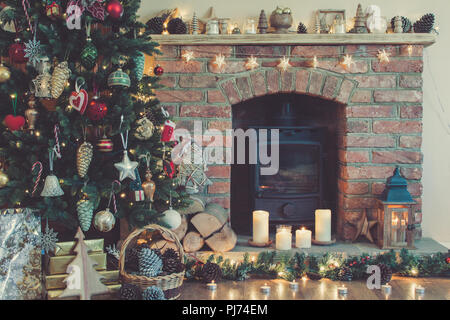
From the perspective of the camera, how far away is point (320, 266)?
2463mm

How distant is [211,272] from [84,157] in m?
0.86

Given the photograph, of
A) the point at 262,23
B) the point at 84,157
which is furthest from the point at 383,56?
the point at 84,157

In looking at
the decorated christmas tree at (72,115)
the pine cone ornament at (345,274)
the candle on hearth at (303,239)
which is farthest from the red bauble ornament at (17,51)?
the pine cone ornament at (345,274)

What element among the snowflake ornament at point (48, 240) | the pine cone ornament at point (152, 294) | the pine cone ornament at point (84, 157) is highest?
the pine cone ornament at point (84, 157)

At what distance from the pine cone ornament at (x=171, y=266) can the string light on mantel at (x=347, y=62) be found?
151 cm

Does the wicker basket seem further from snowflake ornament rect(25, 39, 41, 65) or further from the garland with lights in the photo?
snowflake ornament rect(25, 39, 41, 65)

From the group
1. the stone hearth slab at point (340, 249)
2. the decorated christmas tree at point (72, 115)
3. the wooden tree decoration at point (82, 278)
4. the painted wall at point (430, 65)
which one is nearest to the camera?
the wooden tree decoration at point (82, 278)

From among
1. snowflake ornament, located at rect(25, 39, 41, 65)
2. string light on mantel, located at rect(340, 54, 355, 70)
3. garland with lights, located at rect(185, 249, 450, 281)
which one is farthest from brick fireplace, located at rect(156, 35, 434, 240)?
snowflake ornament, located at rect(25, 39, 41, 65)

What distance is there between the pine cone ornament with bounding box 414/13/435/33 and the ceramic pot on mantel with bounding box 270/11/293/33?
76 centimetres

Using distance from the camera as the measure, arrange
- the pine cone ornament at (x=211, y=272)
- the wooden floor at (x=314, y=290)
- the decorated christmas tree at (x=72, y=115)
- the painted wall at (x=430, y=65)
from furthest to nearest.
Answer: the painted wall at (x=430, y=65), the pine cone ornament at (x=211, y=272), the wooden floor at (x=314, y=290), the decorated christmas tree at (x=72, y=115)

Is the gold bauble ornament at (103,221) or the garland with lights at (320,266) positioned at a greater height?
the gold bauble ornament at (103,221)

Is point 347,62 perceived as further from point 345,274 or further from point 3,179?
point 3,179

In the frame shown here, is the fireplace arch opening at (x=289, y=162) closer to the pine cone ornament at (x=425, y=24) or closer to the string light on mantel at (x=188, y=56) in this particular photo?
the string light on mantel at (x=188, y=56)

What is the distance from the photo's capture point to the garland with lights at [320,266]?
8.04 feet
